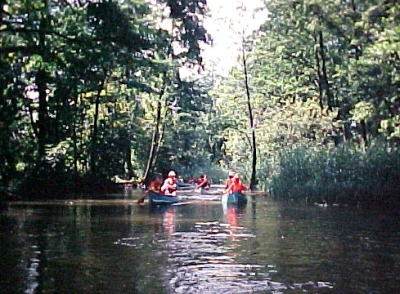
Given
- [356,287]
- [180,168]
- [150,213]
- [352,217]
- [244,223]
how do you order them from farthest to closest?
[180,168]
[150,213]
[352,217]
[244,223]
[356,287]

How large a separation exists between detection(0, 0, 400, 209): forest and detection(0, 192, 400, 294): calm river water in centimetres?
606

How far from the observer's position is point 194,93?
55.2 metres

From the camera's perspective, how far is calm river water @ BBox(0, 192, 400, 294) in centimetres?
1060

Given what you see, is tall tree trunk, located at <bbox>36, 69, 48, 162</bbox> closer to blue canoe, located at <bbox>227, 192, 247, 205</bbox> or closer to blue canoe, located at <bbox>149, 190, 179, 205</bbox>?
blue canoe, located at <bbox>149, 190, 179, 205</bbox>

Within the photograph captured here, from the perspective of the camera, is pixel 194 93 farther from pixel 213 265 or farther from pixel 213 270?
pixel 213 270

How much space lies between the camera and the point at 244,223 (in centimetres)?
2195

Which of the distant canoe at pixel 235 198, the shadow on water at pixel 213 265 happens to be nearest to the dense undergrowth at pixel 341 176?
the distant canoe at pixel 235 198

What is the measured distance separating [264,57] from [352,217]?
81.9 feet

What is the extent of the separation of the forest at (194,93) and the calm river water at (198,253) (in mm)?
6065

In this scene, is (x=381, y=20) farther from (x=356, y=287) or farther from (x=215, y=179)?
(x=215, y=179)

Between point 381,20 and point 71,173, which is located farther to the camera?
point 71,173

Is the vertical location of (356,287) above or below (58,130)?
below

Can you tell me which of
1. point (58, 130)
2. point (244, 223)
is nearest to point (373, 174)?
point (244, 223)

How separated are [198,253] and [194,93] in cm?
4137
